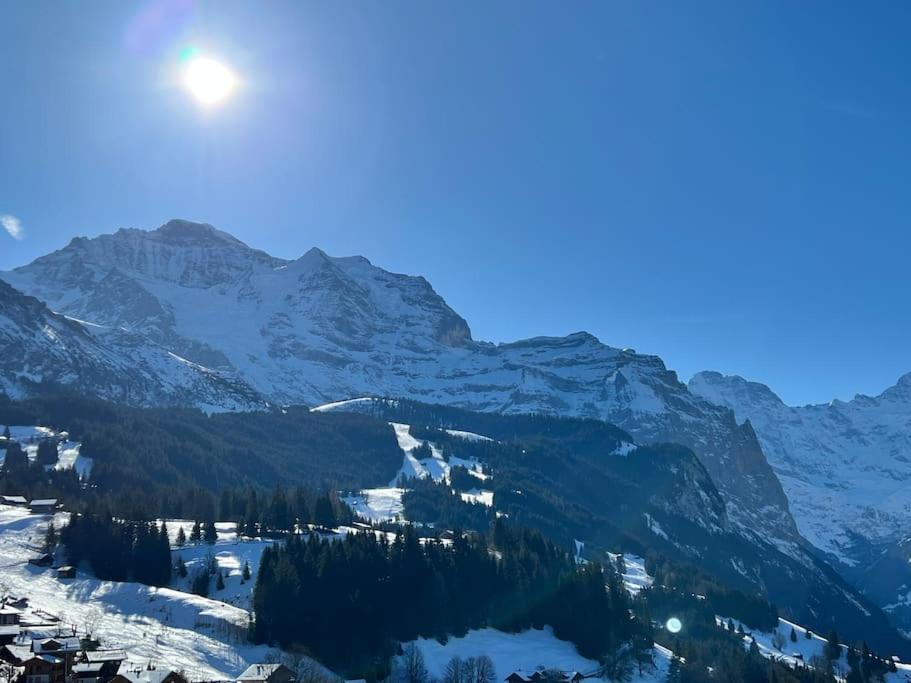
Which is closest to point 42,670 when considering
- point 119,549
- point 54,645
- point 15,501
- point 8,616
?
point 54,645

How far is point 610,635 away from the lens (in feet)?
495

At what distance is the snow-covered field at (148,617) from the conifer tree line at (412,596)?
5708 millimetres

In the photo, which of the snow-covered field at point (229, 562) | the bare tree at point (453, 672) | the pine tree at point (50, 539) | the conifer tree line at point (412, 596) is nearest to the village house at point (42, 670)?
the conifer tree line at point (412, 596)

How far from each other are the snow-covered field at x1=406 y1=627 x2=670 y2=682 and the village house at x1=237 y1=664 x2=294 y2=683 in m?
28.4

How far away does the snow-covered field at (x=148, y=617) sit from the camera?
103 metres

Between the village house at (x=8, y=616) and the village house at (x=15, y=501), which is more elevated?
the village house at (x=15, y=501)

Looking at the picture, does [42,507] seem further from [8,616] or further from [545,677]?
[545,677]

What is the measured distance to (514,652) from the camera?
136 meters

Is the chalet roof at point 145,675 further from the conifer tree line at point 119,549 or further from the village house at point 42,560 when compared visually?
the village house at point 42,560

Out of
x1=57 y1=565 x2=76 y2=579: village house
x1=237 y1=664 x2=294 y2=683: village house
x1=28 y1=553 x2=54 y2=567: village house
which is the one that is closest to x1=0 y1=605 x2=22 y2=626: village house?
x1=237 y1=664 x2=294 y2=683: village house

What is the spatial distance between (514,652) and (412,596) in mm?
17341

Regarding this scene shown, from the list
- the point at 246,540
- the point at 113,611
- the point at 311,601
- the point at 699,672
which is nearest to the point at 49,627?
the point at 113,611

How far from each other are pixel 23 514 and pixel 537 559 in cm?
9248

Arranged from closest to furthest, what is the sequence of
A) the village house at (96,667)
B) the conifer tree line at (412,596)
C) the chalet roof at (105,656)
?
the village house at (96,667) < the chalet roof at (105,656) < the conifer tree line at (412,596)
